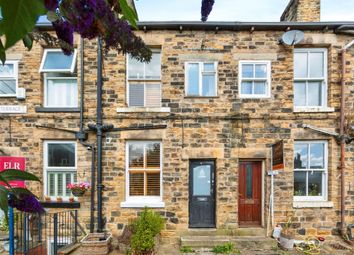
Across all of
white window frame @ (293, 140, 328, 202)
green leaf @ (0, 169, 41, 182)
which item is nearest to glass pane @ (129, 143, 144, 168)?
white window frame @ (293, 140, 328, 202)

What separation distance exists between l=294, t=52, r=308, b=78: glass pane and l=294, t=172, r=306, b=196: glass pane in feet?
10.3

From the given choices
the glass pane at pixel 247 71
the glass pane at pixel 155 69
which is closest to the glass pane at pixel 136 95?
the glass pane at pixel 155 69

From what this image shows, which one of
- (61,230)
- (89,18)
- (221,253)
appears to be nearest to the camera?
(89,18)

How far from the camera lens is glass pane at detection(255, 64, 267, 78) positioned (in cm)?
838

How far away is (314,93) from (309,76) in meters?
0.57

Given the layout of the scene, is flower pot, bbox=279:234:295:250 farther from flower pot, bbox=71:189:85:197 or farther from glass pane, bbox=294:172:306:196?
flower pot, bbox=71:189:85:197

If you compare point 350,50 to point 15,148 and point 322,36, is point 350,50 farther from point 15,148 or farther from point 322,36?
point 15,148

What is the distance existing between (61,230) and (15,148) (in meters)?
2.88

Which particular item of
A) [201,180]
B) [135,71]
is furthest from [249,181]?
[135,71]

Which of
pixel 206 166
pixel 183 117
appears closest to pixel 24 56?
pixel 183 117

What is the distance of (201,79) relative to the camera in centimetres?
839

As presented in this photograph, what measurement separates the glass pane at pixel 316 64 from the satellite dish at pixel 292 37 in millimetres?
1018

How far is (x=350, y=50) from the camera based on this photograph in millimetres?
8281

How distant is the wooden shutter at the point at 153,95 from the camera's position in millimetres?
8516
